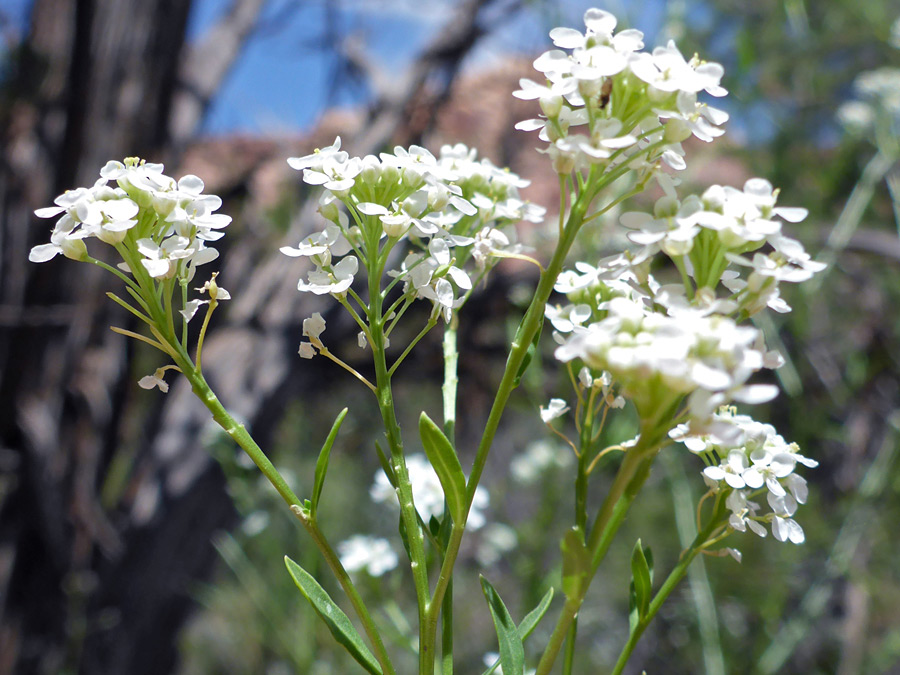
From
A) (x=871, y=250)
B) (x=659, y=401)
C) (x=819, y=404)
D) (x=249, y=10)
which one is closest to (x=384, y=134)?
(x=249, y=10)

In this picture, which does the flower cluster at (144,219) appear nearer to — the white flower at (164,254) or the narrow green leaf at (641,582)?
the white flower at (164,254)

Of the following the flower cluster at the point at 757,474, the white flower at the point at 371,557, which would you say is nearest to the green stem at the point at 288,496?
the flower cluster at the point at 757,474

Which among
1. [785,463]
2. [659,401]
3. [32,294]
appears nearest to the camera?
[659,401]

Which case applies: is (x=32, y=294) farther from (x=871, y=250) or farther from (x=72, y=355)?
(x=871, y=250)

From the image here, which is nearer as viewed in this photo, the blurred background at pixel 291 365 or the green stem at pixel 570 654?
the green stem at pixel 570 654

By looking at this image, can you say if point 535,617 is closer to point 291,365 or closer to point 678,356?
point 678,356
